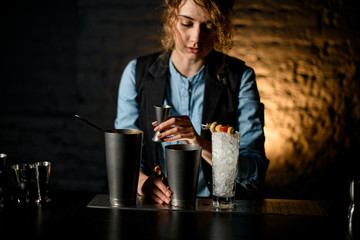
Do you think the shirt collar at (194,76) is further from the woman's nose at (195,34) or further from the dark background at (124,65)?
the dark background at (124,65)

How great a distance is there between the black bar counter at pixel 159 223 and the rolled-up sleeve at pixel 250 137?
0.39 meters

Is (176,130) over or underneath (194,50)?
underneath

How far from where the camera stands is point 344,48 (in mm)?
3080

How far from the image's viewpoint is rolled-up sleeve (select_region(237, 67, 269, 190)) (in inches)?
74.0

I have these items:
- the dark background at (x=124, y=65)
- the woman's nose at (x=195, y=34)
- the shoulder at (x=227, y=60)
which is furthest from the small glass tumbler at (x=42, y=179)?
the dark background at (x=124, y=65)

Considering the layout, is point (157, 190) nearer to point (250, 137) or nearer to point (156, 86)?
point (250, 137)

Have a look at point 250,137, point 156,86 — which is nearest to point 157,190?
point 250,137

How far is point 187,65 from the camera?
88.0 inches

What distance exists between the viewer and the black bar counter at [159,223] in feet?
4.04

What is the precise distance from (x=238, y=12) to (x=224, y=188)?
1.99m

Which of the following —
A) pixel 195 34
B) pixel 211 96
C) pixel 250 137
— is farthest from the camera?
pixel 211 96

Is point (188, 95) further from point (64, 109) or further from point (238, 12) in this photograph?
point (64, 109)

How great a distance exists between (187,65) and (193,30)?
0.32 m

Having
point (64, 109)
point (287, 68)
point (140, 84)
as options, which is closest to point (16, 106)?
point (64, 109)
